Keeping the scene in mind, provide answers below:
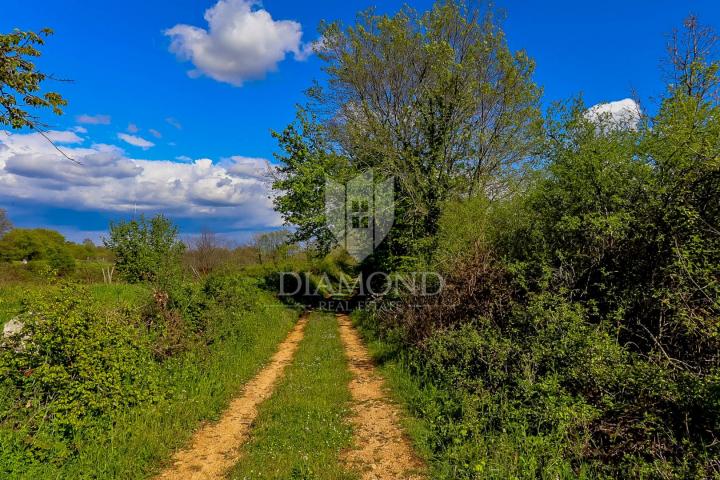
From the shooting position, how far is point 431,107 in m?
18.2

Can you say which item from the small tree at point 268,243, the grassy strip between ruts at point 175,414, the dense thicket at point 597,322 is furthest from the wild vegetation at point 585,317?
the small tree at point 268,243

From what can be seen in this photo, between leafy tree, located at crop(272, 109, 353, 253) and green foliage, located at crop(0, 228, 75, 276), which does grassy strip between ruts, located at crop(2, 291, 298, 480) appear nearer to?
leafy tree, located at crop(272, 109, 353, 253)

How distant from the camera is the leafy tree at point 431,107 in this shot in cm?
1742

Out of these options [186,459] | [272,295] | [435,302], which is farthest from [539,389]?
[272,295]

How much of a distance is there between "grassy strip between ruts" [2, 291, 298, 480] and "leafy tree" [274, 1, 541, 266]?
8464 mm

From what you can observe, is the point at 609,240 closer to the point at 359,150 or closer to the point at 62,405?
the point at 62,405

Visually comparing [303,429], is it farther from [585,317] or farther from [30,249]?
[30,249]

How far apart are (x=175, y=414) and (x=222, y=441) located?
1244mm

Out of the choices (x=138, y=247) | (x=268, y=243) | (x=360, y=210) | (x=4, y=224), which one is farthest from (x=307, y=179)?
(x=4, y=224)

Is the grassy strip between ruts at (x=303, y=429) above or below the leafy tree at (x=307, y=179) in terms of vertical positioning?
below

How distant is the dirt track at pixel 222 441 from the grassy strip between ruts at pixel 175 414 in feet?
0.70

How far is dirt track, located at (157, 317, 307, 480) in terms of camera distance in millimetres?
5355

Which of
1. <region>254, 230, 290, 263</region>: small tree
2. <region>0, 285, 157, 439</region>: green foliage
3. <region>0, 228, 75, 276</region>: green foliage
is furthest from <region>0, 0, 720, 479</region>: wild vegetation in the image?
<region>0, 228, 75, 276</region>: green foliage

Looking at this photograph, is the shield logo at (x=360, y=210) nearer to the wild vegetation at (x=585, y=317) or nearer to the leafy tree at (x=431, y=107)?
the leafy tree at (x=431, y=107)
